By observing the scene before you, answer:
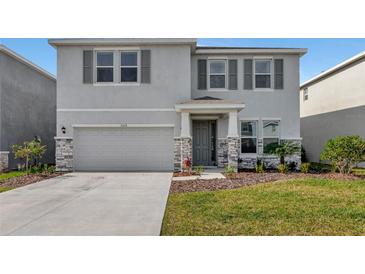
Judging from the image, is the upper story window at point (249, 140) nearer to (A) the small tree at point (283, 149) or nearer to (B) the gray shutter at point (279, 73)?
(A) the small tree at point (283, 149)

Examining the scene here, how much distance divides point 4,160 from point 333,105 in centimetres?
1753

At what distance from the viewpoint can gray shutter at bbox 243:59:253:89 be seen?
49.6ft

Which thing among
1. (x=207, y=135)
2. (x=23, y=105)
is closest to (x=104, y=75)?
(x=23, y=105)

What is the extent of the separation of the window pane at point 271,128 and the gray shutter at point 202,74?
3501mm

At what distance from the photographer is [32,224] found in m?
5.87

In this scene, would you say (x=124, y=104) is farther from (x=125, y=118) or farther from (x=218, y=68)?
(x=218, y=68)

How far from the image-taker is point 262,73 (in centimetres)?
1523

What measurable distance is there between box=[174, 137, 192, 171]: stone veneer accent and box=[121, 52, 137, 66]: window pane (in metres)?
3.94

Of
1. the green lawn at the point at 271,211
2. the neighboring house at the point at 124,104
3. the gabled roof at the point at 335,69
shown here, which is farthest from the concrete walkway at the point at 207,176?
the gabled roof at the point at 335,69

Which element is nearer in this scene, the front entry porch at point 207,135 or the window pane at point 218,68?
the front entry porch at point 207,135

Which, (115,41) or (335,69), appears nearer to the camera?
(115,41)

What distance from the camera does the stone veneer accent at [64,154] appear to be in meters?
14.3
